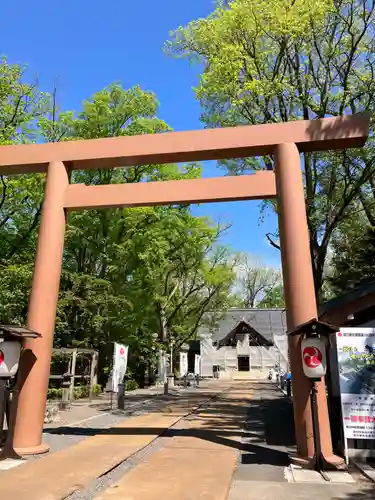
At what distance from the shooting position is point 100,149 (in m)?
7.95

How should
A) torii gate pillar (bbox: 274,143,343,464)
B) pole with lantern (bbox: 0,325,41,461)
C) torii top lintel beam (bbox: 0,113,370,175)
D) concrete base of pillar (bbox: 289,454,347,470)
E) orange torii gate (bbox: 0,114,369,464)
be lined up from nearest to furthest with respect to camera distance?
concrete base of pillar (bbox: 289,454,347,470), torii gate pillar (bbox: 274,143,343,464), pole with lantern (bbox: 0,325,41,461), orange torii gate (bbox: 0,114,369,464), torii top lintel beam (bbox: 0,113,370,175)

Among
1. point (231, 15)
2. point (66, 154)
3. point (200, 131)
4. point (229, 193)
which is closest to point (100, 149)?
point (66, 154)

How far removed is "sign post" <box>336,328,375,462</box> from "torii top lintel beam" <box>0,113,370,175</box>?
10.8 feet

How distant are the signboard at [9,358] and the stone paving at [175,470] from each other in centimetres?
140

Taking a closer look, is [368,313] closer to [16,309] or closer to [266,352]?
[16,309]

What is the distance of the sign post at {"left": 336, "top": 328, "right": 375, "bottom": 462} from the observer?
6211 mm

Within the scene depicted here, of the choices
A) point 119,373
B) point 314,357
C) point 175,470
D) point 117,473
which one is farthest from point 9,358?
point 119,373

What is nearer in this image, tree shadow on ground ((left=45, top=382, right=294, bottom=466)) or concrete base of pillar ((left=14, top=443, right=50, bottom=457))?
Result: concrete base of pillar ((left=14, top=443, right=50, bottom=457))

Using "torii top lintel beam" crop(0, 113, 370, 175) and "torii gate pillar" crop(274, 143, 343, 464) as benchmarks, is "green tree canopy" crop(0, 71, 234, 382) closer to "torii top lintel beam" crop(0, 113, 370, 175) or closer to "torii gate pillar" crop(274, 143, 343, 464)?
"torii top lintel beam" crop(0, 113, 370, 175)

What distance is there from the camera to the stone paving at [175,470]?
486 centimetres

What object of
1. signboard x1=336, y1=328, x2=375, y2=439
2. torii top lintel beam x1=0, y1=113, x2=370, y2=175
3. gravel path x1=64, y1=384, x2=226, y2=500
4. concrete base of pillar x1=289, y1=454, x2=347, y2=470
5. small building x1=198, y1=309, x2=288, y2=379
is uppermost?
torii top lintel beam x1=0, y1=113, x2=370, y2=175

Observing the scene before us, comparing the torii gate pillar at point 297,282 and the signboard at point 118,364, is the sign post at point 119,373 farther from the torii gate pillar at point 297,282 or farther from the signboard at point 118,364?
the torii gate pillar at point 297,282

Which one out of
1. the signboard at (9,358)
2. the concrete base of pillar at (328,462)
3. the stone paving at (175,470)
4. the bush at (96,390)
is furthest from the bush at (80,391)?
the concrete base of pillar at (328,462)

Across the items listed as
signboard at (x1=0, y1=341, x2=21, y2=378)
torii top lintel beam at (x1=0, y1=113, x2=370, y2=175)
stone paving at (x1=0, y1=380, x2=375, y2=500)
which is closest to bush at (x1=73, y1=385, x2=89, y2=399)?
stone paving at (x1=0, y1=380, x2=375, y2=500)
